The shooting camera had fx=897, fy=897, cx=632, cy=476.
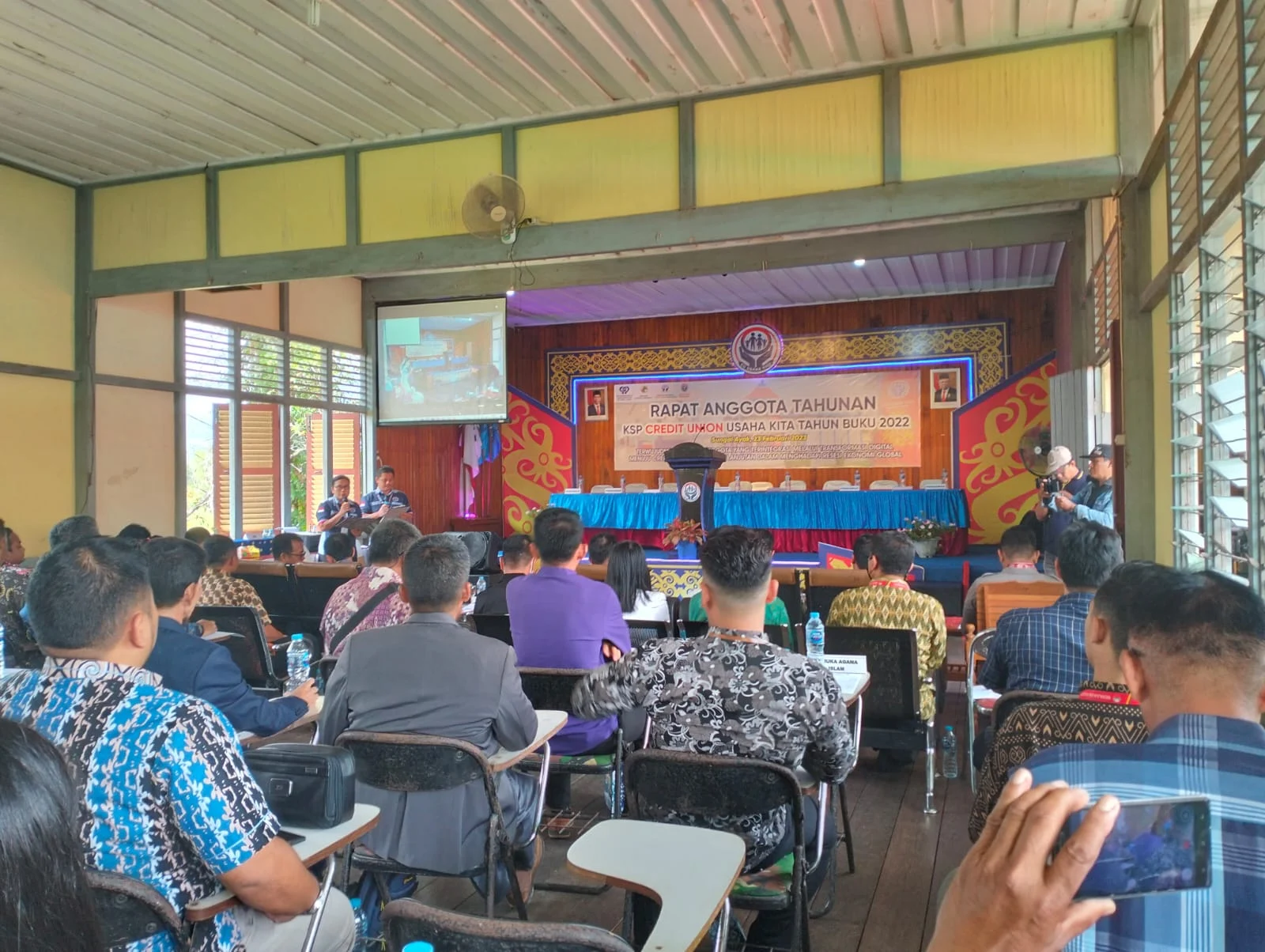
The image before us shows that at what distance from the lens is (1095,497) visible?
530 centimetres

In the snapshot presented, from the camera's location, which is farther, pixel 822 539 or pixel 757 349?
pixel 757 349

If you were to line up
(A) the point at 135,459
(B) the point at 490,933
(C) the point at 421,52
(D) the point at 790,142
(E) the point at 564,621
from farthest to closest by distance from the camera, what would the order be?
(A) the point at 135,459
(D) the point at 790,142
(C) the point at 421,52
(E) the point at 564,621
(B) the point at 490,933

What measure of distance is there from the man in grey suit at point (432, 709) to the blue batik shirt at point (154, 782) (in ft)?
2.54

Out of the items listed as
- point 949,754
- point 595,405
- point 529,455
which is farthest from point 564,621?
point 529,455

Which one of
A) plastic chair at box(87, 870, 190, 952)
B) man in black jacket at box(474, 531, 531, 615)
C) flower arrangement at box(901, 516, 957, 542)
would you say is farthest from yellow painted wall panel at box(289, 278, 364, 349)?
plastic chair at box(87, 870, 190, 952)

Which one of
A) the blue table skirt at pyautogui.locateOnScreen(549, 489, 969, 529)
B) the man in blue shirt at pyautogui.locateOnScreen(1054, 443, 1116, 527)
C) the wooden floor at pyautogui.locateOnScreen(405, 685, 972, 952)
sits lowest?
the wooden floor at pyautogui.locateOnScreen(405, 685, 972, 952)

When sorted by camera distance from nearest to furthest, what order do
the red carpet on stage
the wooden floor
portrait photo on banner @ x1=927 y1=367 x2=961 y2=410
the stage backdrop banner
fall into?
the wooden floor
the red carpet on stage
portrait photo on banner @ x1=927 y1=367 x2=961 y2=410
the stage backdrop banner

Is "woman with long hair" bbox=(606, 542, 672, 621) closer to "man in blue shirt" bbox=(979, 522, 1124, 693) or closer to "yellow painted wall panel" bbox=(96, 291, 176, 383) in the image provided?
"man in blue shirt" bbox=(979, 522, 1124, 693)

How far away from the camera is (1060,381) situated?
7.38 metres

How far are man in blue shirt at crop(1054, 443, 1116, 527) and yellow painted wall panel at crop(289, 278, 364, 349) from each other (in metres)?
7.04

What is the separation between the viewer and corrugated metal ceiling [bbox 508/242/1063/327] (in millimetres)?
9367

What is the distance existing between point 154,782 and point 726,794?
107cm

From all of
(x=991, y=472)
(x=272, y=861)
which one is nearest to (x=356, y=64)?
(x=272, y=861)

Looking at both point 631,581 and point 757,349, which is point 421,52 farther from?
point 757,349
